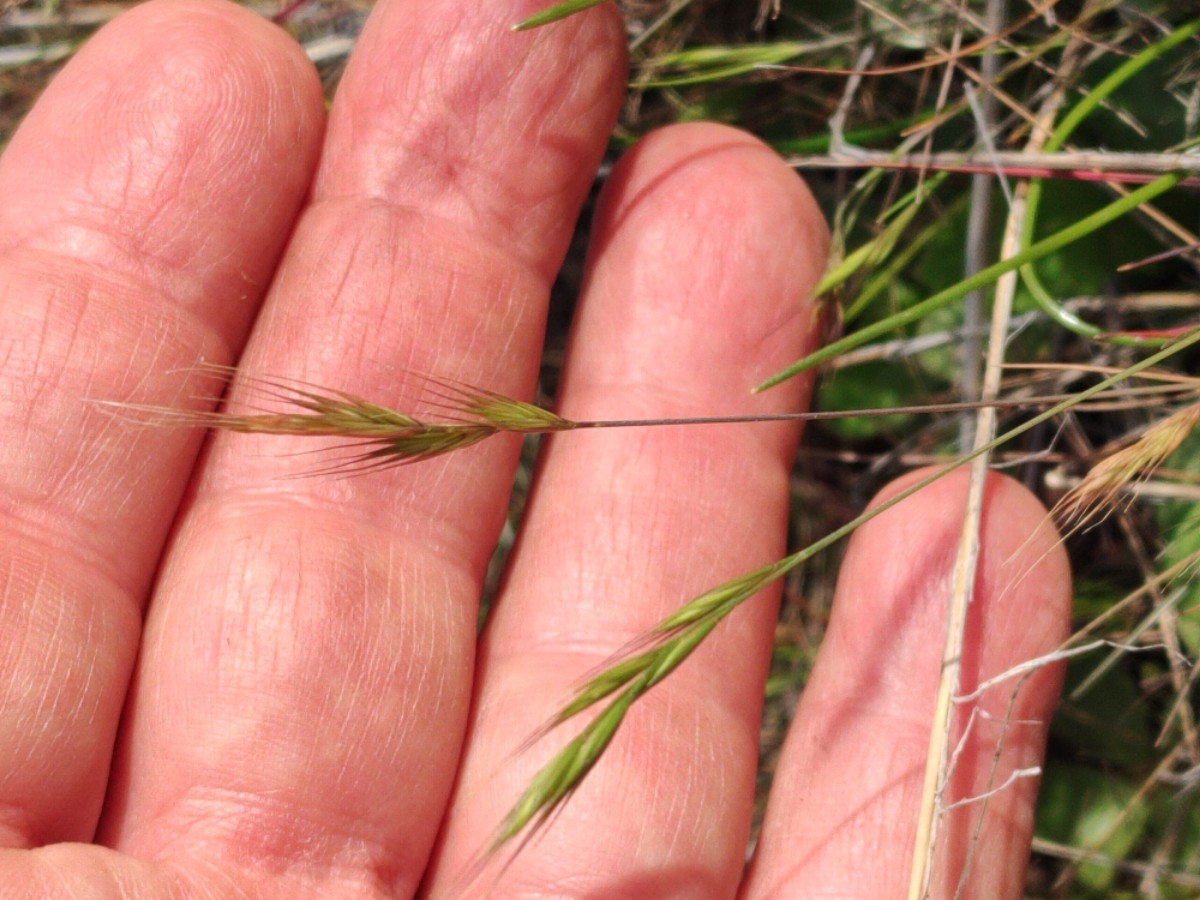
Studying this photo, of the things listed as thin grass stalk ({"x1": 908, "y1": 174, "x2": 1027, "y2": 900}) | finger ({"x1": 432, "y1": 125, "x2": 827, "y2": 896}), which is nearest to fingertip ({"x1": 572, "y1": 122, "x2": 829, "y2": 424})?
finger ({"x1": 432, "y1": 125, "x2": 827, "y2": 896})

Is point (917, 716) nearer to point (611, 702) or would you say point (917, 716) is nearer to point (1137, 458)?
point (1137, 458)

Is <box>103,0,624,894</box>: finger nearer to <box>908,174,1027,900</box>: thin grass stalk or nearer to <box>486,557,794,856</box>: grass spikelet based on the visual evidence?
<box>486,557,794,856</box>: grass spikelet

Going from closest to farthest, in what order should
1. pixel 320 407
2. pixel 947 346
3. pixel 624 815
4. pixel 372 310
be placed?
pixel 320 407 < pixel 624 815 < pixel 372 310 < pixel 947 346

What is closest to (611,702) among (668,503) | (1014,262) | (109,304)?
(668,503)

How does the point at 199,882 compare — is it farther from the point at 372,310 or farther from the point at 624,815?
the point at 372,310

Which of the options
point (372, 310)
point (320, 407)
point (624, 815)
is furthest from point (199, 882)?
point (372, 310)

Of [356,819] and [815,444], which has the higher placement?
[815,444]

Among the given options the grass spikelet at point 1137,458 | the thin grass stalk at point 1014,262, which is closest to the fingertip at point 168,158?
the thin grass stalk at point 1014,262
